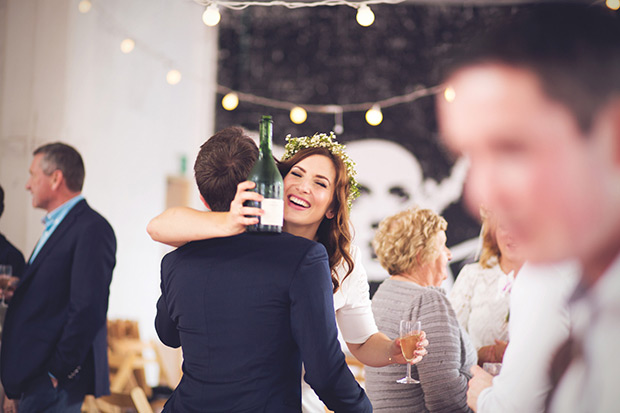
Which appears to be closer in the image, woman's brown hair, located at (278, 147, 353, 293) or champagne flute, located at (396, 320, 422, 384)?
champagne flute, located at (396, 320, 422, 384)

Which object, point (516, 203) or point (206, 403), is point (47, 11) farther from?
point (516, 203)

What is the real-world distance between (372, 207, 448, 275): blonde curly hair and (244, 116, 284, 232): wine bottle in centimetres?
82

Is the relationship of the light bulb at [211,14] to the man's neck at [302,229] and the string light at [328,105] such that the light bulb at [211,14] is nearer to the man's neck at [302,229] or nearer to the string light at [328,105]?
the man's neck at [302,229]

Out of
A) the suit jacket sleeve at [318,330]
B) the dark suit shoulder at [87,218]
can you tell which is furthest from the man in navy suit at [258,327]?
the dark suit shoulder at [87,218]

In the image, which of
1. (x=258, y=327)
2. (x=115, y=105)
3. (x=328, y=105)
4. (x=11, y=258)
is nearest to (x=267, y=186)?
(x=258, y=327)

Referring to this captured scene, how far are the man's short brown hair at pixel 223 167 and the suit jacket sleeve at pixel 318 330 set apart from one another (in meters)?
0.27

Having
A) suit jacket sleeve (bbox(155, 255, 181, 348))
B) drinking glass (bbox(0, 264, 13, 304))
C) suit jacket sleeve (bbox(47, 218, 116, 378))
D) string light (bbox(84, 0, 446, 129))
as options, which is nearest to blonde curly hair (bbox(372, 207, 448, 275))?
suit jacket sleeve (bbox(155, 255, 181, 348))

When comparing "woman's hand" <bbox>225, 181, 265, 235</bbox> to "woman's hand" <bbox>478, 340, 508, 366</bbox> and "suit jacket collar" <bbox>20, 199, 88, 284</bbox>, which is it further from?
"suit jacket collar" <bbox>20, 199, 88, 284</bbox>

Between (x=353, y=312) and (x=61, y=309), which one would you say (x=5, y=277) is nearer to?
(x=61, y=309)

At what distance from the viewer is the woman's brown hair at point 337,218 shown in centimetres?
192

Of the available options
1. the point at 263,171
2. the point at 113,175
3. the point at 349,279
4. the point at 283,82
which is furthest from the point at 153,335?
the point at 263,171

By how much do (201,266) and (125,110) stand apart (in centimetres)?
405

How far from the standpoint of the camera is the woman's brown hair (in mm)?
1918

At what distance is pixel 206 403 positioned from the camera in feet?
4.37
